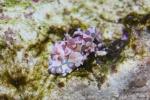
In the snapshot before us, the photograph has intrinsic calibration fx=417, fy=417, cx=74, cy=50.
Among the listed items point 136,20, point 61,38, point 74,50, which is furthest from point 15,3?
point 136,20

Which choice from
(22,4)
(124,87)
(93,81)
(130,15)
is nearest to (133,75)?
(124,87)

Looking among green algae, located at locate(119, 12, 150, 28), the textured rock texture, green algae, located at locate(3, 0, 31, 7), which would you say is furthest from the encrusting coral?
green algae, located at locate(3, 0, 31, 7)

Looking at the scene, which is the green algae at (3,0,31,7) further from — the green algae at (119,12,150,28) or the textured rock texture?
the green algae at (119,12,150,28)

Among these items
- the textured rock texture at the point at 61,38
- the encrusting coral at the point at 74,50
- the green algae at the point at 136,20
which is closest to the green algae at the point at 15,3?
the textured rock texture at the point at 61,38

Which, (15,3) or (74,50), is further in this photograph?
(15,3)

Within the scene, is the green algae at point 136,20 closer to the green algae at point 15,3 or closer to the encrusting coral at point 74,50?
the encrusting coral at point 74,50

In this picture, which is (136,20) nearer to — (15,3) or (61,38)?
(61,38)

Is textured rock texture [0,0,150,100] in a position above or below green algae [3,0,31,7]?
below

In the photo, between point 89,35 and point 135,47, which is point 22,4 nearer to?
point 89,35

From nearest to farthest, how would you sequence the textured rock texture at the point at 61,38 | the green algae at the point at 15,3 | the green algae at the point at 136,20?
the textured rock texture at the point at 61,38 < the green algae at the point at 136,20 < the green algae at the point at 15,3
